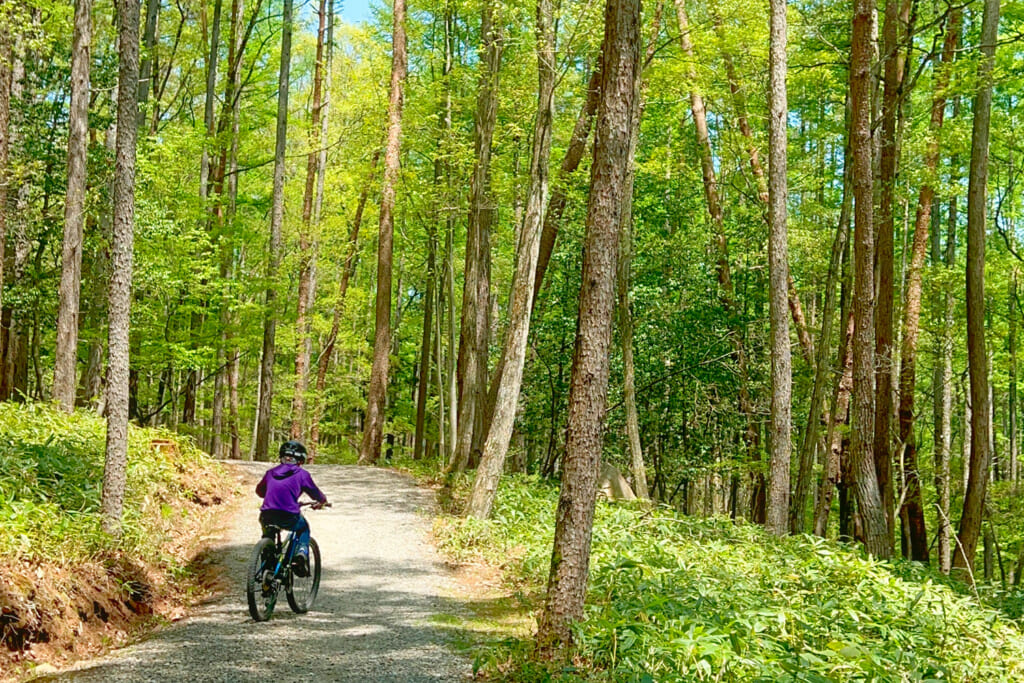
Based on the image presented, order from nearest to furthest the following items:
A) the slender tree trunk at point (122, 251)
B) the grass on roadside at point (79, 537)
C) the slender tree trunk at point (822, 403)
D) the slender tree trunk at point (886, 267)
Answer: the grass on roadside at point (79, 537)
the slender tree trunk at point (122, 251)
the slender tree trunk at point (886, 267)
the slender tree trunk at point (822, 403)

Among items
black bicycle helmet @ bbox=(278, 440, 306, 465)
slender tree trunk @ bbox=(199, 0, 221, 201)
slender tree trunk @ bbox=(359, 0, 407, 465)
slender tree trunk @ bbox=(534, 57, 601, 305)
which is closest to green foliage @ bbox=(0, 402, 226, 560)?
black bicycle helmet @ bbox=(278, 440, 306, 465)

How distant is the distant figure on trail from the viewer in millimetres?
7887

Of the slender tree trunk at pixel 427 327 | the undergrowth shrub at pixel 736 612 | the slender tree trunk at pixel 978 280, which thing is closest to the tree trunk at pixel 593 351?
the undergrowth shrub at pixel 736 612

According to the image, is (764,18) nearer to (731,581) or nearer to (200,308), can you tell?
(731,581)

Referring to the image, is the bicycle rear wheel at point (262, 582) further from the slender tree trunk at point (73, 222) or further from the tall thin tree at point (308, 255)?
the tall thin tree at point (308, 255)

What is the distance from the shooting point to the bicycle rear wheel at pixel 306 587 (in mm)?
8109

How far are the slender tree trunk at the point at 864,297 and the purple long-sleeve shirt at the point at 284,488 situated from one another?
8.79 m

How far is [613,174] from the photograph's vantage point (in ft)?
A: 21.4

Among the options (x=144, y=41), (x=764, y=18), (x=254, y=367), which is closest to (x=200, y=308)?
(x=144, y=41)

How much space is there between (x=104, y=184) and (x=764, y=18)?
42.2 ft

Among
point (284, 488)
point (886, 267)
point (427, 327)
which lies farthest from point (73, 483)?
point (427, 327)

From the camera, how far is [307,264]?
926 inches

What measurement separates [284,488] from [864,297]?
30.8ft

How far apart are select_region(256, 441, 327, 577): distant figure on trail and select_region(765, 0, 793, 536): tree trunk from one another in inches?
320
